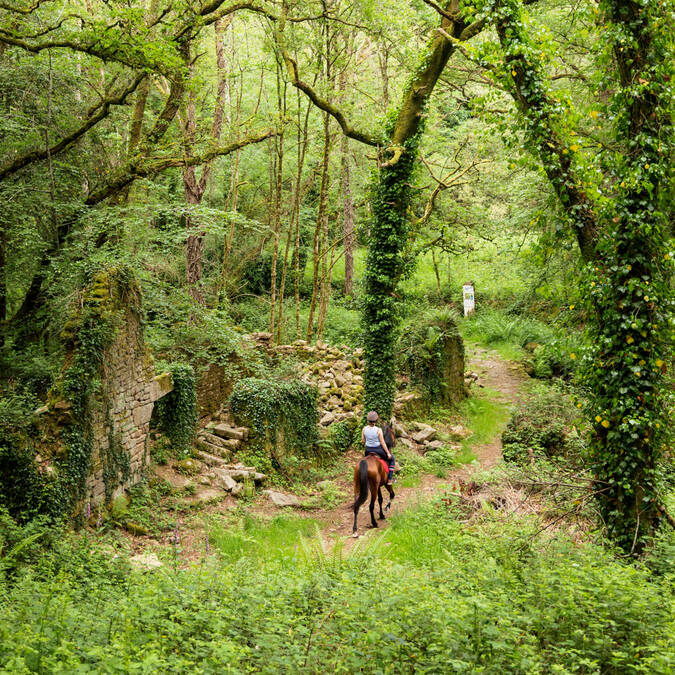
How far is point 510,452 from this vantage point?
12141mm

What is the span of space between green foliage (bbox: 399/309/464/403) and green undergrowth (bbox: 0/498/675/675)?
1032 cm

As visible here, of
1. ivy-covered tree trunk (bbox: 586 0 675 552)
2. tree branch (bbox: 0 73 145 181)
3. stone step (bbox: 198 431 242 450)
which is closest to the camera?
ivy-covered tree trunk (bbox: 586 0 675 552)

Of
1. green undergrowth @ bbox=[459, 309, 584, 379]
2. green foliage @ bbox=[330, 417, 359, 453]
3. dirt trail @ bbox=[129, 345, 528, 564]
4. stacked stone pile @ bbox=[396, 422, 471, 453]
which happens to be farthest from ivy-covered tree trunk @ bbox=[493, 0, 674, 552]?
green undergrowth @ bbox=[459, 309, 584, 379]

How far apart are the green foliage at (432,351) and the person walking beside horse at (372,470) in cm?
582

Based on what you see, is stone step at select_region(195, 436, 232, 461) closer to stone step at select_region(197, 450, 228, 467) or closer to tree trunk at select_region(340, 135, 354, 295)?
stone step at select_region(197, 450, 228, 467)

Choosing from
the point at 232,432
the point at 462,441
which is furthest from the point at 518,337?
the point at 232,432

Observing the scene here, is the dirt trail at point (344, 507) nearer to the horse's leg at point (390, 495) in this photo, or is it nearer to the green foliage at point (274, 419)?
the horse's leg at point (390, 495)

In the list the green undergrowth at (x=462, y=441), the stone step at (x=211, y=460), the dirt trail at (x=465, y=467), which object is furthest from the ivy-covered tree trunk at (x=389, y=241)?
the stone step at (x=211, y=460)

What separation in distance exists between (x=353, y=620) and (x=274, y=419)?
846 centimetres

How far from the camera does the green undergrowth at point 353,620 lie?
3.65 meters

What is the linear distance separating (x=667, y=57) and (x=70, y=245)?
10.2m

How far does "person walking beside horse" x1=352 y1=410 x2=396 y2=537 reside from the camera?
9.48m

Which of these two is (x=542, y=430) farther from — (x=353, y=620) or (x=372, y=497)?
(x=353, y=620)

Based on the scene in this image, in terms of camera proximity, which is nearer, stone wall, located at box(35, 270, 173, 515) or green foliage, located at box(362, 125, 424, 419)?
stone wall, located at box(35, 270, 173, 515)
